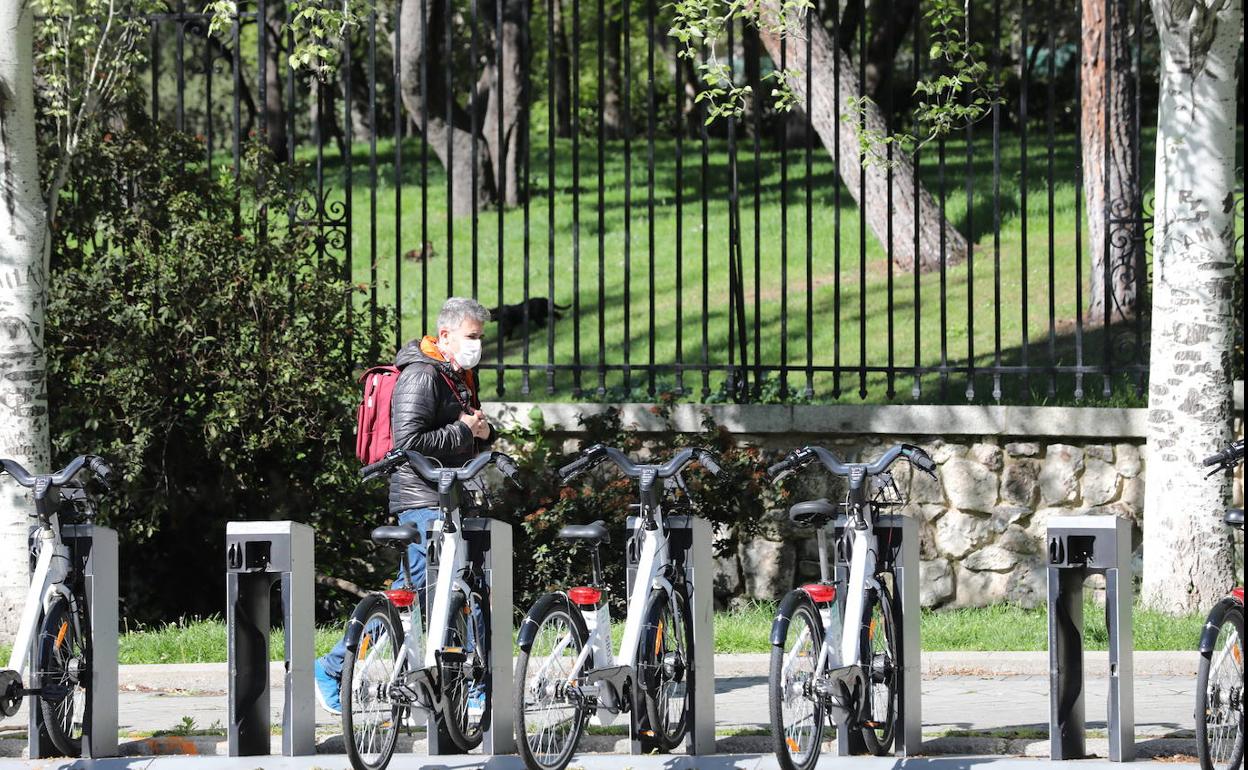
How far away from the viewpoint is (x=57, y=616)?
6105 millimetres

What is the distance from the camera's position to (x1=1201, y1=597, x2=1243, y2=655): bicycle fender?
5.36 meters

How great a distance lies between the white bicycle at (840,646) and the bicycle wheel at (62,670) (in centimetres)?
253

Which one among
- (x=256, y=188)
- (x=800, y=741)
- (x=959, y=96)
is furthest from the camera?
(x=959, y=96)

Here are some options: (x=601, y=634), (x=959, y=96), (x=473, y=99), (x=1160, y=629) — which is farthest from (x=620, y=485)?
(x=959, y=96)

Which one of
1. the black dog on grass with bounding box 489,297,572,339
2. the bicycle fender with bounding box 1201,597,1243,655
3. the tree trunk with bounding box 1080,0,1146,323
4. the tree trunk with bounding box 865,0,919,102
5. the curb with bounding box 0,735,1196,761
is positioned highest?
the tree trunk with bounding box 865,0,919,102

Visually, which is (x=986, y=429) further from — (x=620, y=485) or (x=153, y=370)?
(x=153, y=370)

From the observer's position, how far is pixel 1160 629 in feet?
27.8

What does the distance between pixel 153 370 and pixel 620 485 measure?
2565mm

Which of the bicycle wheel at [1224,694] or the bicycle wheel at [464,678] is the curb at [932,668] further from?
the bicycle wheel at [1224,694]

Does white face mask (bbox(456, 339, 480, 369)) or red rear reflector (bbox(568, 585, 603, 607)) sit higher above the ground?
white face mask (bbox(456, 339, 480, 369))

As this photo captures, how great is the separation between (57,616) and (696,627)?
2.26 meters

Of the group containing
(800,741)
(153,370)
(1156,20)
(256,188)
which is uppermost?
(1156,20)

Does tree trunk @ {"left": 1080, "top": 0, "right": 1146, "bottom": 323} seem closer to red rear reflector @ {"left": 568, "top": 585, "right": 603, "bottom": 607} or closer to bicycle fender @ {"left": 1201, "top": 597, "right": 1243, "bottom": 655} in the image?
bicycle fender @ {"left": 1201, "top": 597, "right": 1243, "bottom": 655}

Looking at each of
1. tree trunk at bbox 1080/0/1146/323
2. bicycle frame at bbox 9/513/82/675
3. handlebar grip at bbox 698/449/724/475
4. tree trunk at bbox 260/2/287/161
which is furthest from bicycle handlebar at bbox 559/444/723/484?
tree trunk at bbox 1080/0/1146/323
